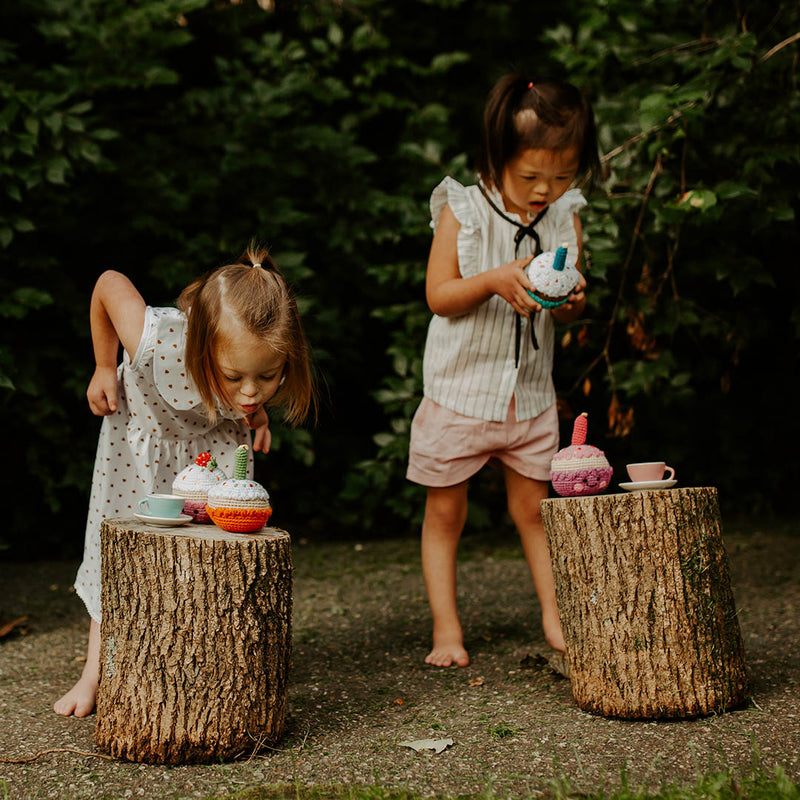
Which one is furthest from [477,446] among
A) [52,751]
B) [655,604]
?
[52,751]

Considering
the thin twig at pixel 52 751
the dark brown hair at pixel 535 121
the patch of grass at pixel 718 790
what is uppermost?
the dark brown hair at pixel 535 121

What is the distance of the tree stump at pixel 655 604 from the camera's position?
2357mm

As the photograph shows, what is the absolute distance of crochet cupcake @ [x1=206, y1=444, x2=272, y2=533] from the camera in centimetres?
224

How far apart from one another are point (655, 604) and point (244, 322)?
1.22m

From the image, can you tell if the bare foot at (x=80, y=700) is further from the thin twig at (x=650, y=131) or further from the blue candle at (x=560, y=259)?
the thin twig at (x=650, y=131)

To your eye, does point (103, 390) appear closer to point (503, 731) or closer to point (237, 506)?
point (237, 506)

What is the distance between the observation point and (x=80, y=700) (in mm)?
2555

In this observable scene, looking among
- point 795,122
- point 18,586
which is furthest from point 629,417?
point 18,586

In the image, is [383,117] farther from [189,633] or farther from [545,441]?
[189,633]

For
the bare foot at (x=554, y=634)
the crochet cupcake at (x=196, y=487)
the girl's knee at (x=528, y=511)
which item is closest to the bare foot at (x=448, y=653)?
the bare foot at (x=554, y=634)

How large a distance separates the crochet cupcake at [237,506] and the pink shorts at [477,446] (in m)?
0.86

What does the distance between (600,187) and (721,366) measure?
1577 millimetres

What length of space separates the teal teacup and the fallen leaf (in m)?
0.76

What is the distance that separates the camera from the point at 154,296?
14.5ft
